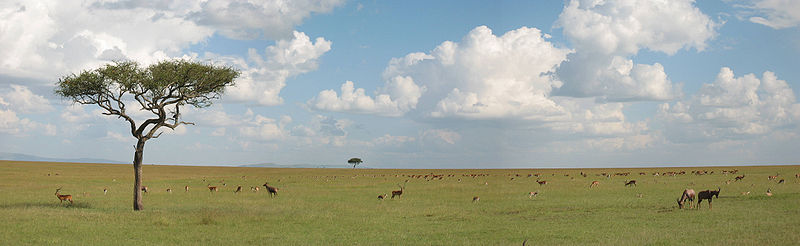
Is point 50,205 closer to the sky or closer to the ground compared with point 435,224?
closer to the sky

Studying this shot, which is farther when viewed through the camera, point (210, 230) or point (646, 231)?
point (210, 230)

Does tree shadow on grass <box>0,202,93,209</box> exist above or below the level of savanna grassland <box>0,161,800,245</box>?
above

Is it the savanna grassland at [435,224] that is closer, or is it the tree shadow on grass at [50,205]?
the savanna grassland at [435,224]

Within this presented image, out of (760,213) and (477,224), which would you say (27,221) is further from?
(760,213)

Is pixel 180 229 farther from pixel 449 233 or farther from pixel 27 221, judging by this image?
pixel 449 233

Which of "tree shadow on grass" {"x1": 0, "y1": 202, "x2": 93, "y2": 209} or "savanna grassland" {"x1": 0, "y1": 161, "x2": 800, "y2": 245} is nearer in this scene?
"savanna grassland" {"x1": 0, "y1": 161, "x2": 800, "y2": 245}

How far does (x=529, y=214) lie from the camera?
28297mm

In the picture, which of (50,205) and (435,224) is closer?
(435,224)

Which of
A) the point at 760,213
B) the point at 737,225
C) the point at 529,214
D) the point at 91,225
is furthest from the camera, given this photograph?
the point at 529,214

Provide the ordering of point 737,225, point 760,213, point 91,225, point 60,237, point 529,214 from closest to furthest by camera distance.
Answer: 1. point 60,237
2. point 737,225
3. point 91,225
4. point 760,213
5. point 529,214

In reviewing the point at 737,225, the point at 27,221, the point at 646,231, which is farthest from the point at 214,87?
the point at 737,225

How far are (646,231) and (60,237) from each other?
21.1 metres

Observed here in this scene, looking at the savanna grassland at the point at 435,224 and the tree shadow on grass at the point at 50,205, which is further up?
the tree shadow on grass at the point at 50,205

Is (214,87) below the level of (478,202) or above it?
above
